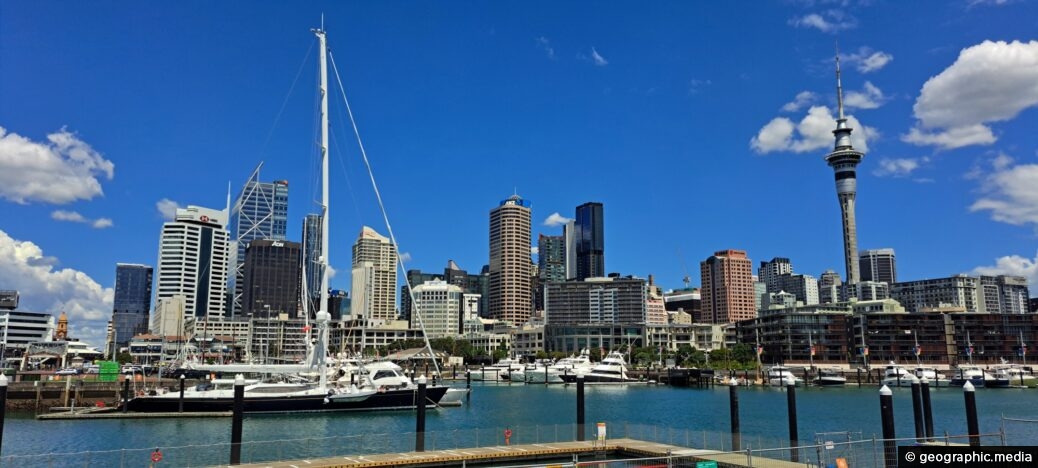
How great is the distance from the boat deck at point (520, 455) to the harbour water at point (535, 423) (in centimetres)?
159

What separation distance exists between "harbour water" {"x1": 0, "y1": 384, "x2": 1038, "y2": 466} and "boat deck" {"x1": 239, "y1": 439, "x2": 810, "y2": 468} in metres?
1.59

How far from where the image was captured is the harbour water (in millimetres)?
47019

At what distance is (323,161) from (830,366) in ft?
468

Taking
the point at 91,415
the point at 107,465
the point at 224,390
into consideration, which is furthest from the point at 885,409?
the point at 91,415

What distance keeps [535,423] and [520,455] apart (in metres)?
34.6

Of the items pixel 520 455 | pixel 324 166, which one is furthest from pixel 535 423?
pixel 520 455

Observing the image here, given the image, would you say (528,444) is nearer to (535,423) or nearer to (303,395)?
(535,423)

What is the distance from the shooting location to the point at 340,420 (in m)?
68.3

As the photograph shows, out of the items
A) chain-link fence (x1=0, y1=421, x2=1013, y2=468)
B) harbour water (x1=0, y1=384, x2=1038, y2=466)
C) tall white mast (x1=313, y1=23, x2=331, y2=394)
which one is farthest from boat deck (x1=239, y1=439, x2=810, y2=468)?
tall white mast (x1=313, y1=23, x2=331, y2=394)

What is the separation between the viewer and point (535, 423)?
7262cm

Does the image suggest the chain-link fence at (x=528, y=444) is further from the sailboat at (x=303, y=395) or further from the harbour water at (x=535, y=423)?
the sailboat at (x=303, y=395)

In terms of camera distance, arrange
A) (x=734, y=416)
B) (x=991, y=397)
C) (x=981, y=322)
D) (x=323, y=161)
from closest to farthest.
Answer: (x=734, y=416), (x=323, y=161), (x=991, y=397), (x=981, y=322)

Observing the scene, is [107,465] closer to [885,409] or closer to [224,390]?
[224,390]

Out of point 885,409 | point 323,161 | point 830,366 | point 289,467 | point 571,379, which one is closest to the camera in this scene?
point 289,467
